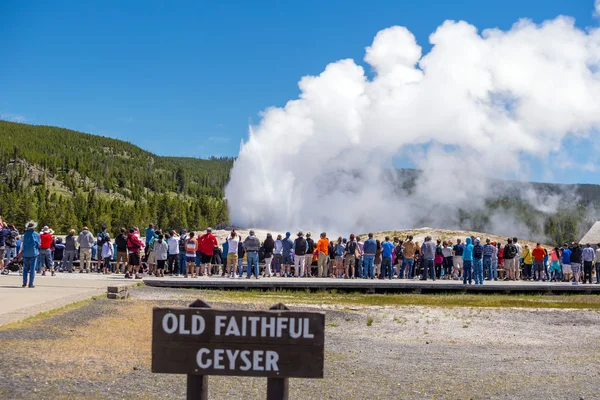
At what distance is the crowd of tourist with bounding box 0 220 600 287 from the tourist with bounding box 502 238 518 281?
0.04 m

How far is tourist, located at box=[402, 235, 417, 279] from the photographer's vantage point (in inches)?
1014

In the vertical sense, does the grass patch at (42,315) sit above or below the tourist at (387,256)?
below

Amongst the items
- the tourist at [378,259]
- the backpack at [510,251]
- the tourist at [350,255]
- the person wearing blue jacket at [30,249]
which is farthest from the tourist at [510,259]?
the person wearing blue jacket at [30,249]

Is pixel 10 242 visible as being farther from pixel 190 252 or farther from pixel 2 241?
pixel 190 252

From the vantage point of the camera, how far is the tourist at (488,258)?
76.9 ft

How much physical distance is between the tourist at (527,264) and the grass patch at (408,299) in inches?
254

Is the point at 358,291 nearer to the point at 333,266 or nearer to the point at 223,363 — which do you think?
the point at 333,266

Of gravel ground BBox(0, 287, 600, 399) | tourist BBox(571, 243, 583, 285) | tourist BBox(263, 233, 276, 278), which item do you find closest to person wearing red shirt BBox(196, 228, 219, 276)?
tourist BBox(263, 233, 276, 278)

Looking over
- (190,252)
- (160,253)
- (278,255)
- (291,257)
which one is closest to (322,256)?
(291,257)

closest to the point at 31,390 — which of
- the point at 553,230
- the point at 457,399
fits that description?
the point at 457,399

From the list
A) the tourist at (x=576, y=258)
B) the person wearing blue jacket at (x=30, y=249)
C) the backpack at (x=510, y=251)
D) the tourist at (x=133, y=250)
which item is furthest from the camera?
the backpack at (x=510, y=251)

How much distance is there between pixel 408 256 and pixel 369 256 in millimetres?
1542

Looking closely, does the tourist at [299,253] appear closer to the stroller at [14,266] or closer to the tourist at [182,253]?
the tourist at [182,253]

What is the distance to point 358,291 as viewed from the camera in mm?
22578
